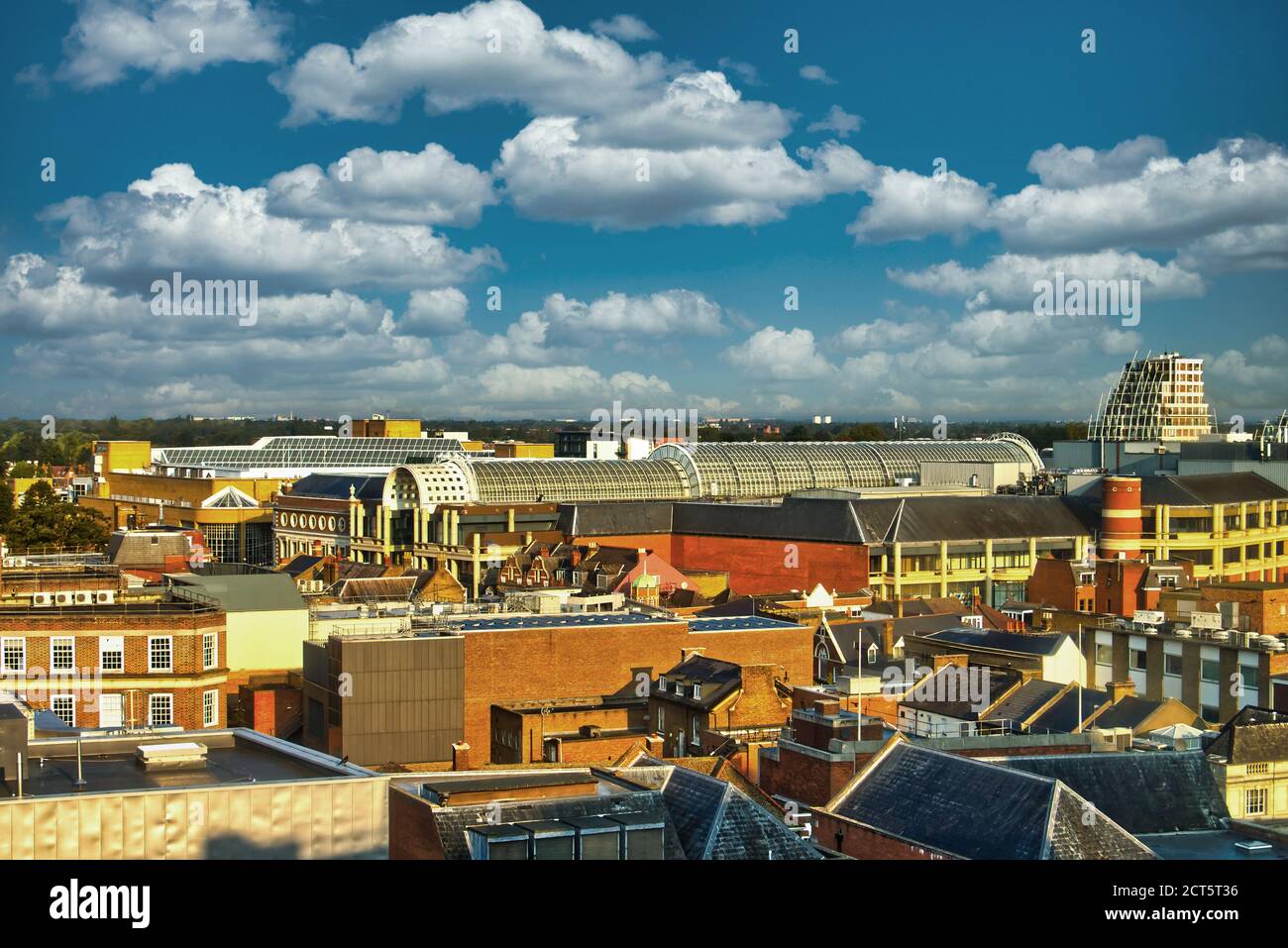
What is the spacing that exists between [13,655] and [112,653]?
2680mm

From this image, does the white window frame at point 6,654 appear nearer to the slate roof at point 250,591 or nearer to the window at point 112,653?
the window at point 112,653

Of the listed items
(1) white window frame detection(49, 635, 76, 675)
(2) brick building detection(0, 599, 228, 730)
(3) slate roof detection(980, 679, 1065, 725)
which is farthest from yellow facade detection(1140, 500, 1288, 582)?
(1) white window frame detection(49, 635, 76, 675)

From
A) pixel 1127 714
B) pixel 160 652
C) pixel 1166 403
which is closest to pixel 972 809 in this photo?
pixel 1127 714

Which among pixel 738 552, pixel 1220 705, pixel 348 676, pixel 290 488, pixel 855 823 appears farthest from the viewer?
pixel 290 488

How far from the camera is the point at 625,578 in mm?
75375

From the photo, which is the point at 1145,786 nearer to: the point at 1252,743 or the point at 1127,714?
the point at 1252,743

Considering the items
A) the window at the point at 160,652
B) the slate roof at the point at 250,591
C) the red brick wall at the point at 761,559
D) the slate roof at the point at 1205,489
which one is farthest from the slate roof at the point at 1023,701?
the slate roof at the point at 1205,489

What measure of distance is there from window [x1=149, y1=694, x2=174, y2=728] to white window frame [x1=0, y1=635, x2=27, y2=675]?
3.65 metres

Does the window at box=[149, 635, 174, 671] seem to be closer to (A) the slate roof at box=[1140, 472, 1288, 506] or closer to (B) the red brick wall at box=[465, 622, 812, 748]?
(B) the red brick wall at box=[465, 622, 812, 748]

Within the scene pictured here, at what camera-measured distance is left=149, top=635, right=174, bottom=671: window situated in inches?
1535

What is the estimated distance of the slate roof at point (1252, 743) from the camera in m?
34.5
